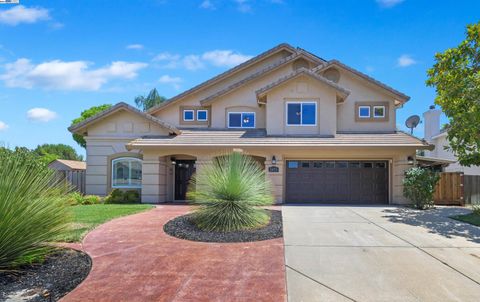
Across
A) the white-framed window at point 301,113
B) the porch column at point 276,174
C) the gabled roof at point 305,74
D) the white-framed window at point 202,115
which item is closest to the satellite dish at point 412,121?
the gabled roof at point 305,74

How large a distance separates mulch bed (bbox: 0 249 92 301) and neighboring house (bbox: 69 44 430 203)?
1052 centimetres

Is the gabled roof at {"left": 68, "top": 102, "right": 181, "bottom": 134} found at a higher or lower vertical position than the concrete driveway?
higher

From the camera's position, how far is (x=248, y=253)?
7578mm

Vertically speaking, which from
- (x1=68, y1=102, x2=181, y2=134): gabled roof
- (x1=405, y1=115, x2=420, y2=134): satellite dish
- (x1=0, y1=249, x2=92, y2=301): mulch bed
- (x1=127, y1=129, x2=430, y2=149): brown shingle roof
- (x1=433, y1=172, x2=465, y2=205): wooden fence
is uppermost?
(x1=405, y1=115, x2=420, y2=134): satellite dish

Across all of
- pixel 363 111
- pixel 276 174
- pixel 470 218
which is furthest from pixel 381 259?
pixel 363 111

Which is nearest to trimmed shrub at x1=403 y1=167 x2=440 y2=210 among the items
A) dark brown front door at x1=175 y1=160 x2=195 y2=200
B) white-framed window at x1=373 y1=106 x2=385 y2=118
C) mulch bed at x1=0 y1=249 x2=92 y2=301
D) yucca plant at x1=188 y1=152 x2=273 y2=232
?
white-framed window at x1=373 y1=106 x2=385 y2=118

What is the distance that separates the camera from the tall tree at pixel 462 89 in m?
12.6

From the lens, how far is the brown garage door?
17.8 m

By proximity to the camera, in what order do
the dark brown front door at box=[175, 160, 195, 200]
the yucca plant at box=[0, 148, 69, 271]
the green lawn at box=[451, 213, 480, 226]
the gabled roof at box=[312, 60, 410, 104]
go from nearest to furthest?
the yucca plant at box=[0, 148, 69, 271] < the green lawn at box=[451, 213, 480, 226] < the gabled roof at box=[312, 60, 410, 104] < the dark brown front door at box=[175, 160, 195, 200]

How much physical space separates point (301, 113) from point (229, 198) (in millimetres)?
9226

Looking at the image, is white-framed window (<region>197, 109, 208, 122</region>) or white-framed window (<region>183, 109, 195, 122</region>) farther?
white-framed window (<region>183, 109, 195, 122</region>)

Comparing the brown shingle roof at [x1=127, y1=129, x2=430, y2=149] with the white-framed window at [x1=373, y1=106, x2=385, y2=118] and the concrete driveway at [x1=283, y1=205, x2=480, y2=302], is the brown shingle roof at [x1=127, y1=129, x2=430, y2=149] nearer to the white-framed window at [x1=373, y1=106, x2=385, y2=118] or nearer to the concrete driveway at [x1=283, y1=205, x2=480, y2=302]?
the white-framed window at [x1=373, y1=106, x2=385, y2=118]

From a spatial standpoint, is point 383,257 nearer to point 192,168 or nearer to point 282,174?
point 282,174

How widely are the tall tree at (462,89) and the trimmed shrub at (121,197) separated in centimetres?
1444
